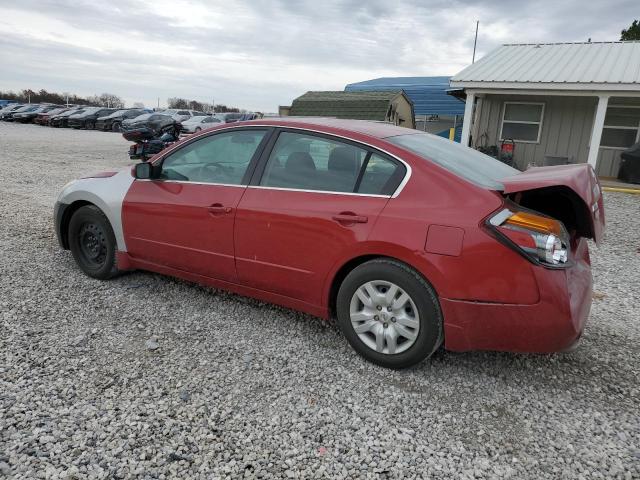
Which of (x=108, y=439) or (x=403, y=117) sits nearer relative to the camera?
(x=108, y=439)

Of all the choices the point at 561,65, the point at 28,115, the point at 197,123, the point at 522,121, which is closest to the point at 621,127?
the point at 561,65

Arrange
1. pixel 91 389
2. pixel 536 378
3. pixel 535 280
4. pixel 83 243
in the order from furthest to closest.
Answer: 1. pixel 83 243
2. pixel 536 378
3. pixel 91 389
4. pixel 535 280

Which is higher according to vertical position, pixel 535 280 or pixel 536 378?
pixel 535 280

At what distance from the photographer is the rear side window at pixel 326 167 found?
3111 mm

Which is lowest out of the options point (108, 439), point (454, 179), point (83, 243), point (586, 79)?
point (108, 439)

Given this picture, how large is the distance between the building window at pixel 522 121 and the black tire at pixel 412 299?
44.4ft

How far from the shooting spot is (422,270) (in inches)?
112

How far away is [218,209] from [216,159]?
1.55 feet

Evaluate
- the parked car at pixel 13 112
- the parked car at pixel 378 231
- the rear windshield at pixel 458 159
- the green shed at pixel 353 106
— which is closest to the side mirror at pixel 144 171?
the parked car at pixel 378 231

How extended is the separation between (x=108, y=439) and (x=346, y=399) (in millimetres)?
1264

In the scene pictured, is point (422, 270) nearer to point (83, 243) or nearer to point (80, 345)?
Answer: point (80, 345)

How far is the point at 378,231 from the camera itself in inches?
117

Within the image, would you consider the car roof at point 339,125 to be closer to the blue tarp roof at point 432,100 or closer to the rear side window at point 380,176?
the rear side window at point 380,176

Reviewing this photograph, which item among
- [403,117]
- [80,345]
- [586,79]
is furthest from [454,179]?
[403,117]
